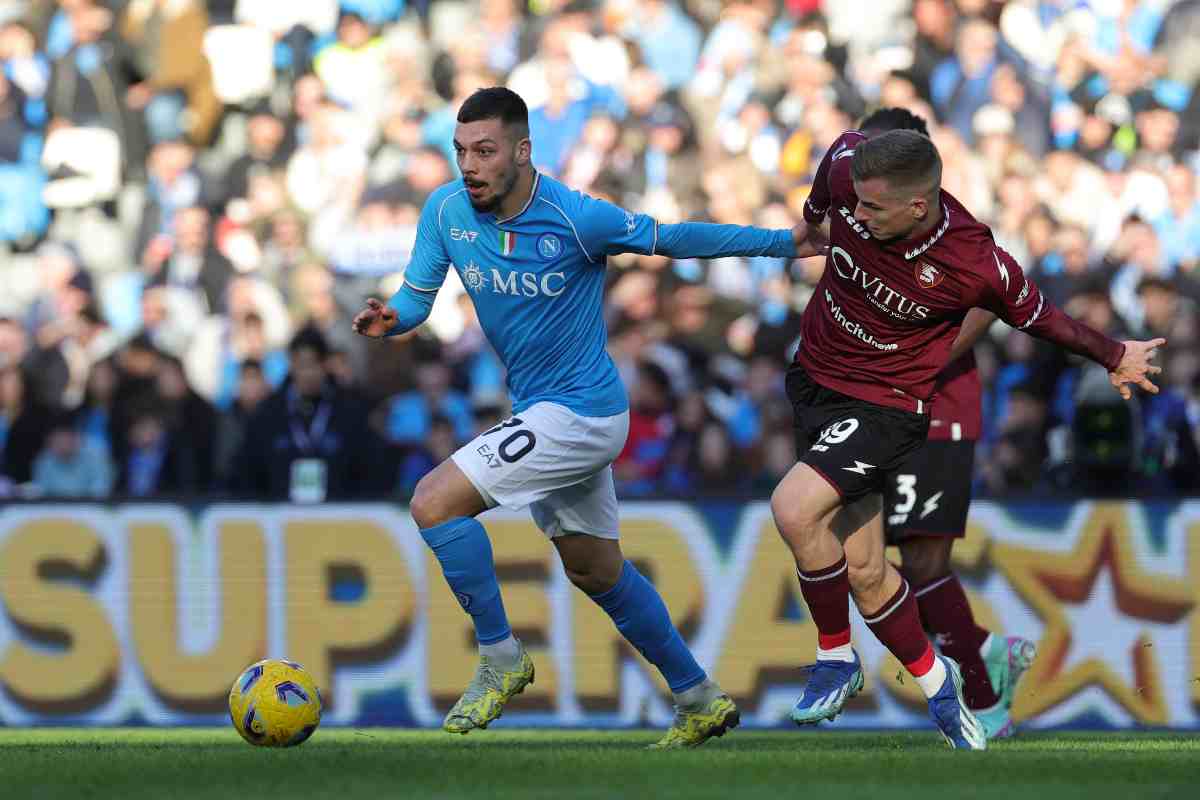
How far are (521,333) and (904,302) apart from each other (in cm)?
146

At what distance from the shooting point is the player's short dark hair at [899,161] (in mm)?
7051

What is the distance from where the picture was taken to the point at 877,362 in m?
7.48

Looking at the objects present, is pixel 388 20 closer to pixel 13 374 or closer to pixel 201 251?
pixel 201 251

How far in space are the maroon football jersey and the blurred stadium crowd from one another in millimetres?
4000

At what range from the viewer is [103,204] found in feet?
48.8

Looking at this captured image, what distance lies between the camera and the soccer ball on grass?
298 inches

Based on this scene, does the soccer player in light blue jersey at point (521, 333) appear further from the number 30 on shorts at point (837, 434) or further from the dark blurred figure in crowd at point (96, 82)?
the dark blurred figure in crowd at point (96, 82)

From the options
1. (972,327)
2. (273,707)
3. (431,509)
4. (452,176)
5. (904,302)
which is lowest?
(273,707)

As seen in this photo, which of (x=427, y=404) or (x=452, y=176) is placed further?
(x=452, y=176)

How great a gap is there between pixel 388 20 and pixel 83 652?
248 inches

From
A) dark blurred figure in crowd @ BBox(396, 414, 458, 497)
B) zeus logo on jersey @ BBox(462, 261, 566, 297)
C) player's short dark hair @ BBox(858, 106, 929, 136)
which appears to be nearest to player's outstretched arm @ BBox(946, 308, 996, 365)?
player's short dark hair @ BBox(858, 106, 929, 136)

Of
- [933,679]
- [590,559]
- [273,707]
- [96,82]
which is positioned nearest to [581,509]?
[590,559]

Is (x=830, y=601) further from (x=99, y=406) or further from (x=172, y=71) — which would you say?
(x=172, y=71)

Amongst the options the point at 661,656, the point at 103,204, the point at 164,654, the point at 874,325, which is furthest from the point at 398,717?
the point at 103,204
